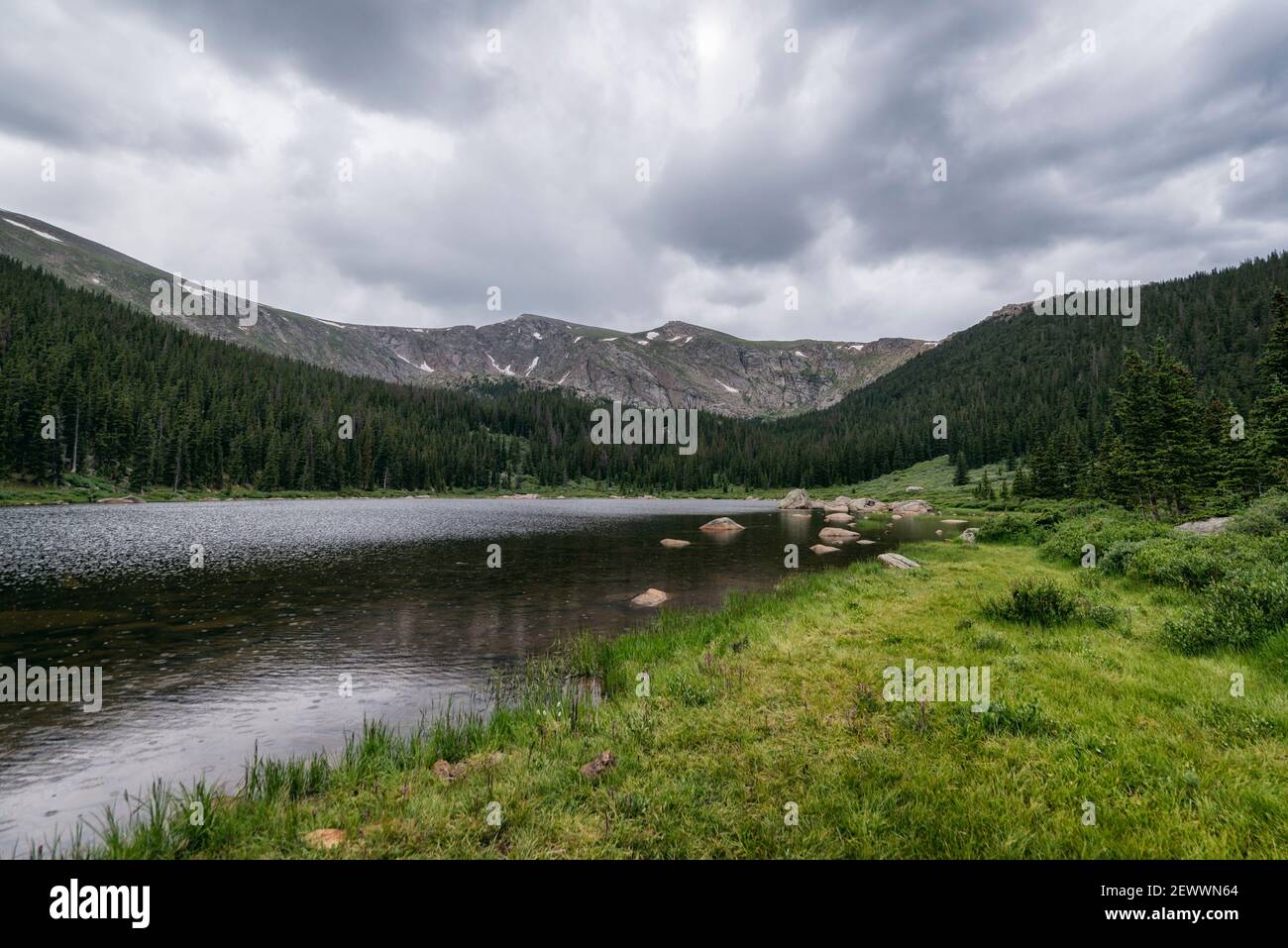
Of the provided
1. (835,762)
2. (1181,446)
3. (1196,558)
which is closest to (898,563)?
(1196,558)

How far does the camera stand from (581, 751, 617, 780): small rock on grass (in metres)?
8.26

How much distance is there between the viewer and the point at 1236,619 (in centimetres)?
1233

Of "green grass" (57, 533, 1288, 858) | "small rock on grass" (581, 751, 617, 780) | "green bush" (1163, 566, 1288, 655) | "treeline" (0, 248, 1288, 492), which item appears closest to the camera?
"green grass" (57, 533, 1288, 858)

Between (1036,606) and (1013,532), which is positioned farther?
(1013,532)

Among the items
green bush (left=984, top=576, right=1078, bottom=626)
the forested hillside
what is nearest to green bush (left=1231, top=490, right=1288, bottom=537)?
green bush (left=984, top=576, right=1078, bottom=626)

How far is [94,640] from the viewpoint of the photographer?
18.8 meters

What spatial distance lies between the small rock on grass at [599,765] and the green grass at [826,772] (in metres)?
0.21

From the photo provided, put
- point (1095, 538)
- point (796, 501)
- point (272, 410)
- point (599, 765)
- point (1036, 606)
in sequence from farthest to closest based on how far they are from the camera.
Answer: point (272, 410)
point (796, 501)
point (1095, 538)
point (1036, 606)
point (599, 765)

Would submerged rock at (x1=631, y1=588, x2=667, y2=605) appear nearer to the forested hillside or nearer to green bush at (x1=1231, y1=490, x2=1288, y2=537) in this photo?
green bush at (x1=1231, y1=490, x2=1288, y2=537)

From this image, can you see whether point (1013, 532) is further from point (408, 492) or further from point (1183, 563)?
point (408, 492)

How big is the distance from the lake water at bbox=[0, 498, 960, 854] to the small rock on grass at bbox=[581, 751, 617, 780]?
6.71 metres

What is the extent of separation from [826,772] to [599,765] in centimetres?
355
